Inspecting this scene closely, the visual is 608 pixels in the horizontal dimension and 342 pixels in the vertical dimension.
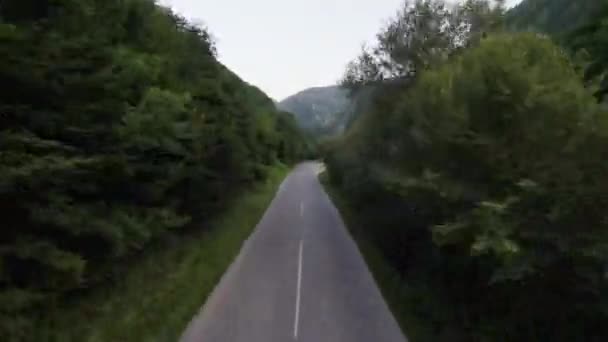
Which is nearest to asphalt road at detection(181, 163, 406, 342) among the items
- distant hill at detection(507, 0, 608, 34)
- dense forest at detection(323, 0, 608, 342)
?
dense forest at detection(323, 0, 608, 342)

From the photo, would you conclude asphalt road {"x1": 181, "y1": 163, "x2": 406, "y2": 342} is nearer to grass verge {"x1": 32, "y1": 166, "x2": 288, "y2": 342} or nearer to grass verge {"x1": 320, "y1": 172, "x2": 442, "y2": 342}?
grass verge {"x1": 320, "y1": 172, "x2": 442, "y2": 342}

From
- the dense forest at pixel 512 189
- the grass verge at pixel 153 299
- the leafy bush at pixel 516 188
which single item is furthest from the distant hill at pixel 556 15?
the grass verge at pixel 153 299

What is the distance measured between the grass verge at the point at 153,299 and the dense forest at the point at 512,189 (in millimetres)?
5169

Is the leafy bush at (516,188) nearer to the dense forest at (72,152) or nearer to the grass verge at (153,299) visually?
the grass verge at (153,299)

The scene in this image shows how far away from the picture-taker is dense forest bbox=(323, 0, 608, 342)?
29.9 ft

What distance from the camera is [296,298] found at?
15742 millimetres

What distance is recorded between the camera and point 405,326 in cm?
1296

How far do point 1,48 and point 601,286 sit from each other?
9512mm

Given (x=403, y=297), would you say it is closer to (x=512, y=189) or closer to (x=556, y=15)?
(x=512, y=189)

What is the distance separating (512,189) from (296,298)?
740 centimetres

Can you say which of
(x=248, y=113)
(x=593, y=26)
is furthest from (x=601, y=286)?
(x=248, y=113)

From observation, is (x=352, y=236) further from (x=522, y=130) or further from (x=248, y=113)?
(x=522, y=130)

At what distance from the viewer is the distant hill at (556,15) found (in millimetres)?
13938

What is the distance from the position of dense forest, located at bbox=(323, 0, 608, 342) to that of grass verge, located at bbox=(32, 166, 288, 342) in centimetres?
517
